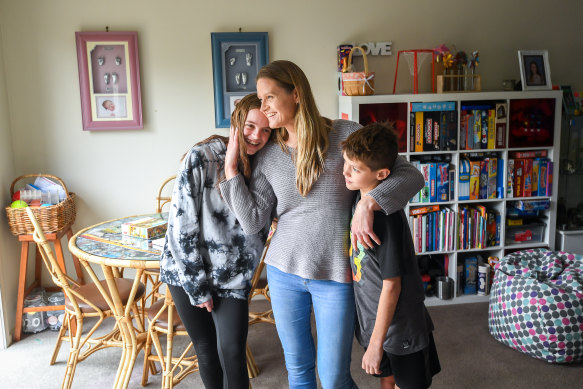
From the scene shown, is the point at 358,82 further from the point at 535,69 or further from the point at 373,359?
the point at 373,359

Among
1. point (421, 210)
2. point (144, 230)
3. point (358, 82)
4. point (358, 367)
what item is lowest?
point (358, 367)

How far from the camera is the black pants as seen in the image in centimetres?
186

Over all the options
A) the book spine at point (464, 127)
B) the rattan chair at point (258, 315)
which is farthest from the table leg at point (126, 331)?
the book spine at point (464, 127)

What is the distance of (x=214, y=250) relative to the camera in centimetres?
184

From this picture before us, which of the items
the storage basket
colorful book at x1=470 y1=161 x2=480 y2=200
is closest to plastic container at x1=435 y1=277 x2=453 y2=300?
colorful book at x1=470 y1=161 x2=480 y2=200

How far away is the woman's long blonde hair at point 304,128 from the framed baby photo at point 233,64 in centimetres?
198

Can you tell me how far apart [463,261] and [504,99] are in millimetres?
1150

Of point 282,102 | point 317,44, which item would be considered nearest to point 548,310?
point 282,102

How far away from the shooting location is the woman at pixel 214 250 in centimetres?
179

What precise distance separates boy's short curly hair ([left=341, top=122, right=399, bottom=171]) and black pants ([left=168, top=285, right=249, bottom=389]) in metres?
0.65

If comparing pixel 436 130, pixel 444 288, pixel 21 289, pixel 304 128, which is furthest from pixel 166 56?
pixel 444 288

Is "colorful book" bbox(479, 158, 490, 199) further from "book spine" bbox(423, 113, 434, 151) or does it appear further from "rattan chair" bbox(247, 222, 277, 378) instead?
"rattan chair" bbox(247, 222, 277, 378)

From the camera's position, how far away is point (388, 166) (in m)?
1.69

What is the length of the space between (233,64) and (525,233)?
234 centimetres
